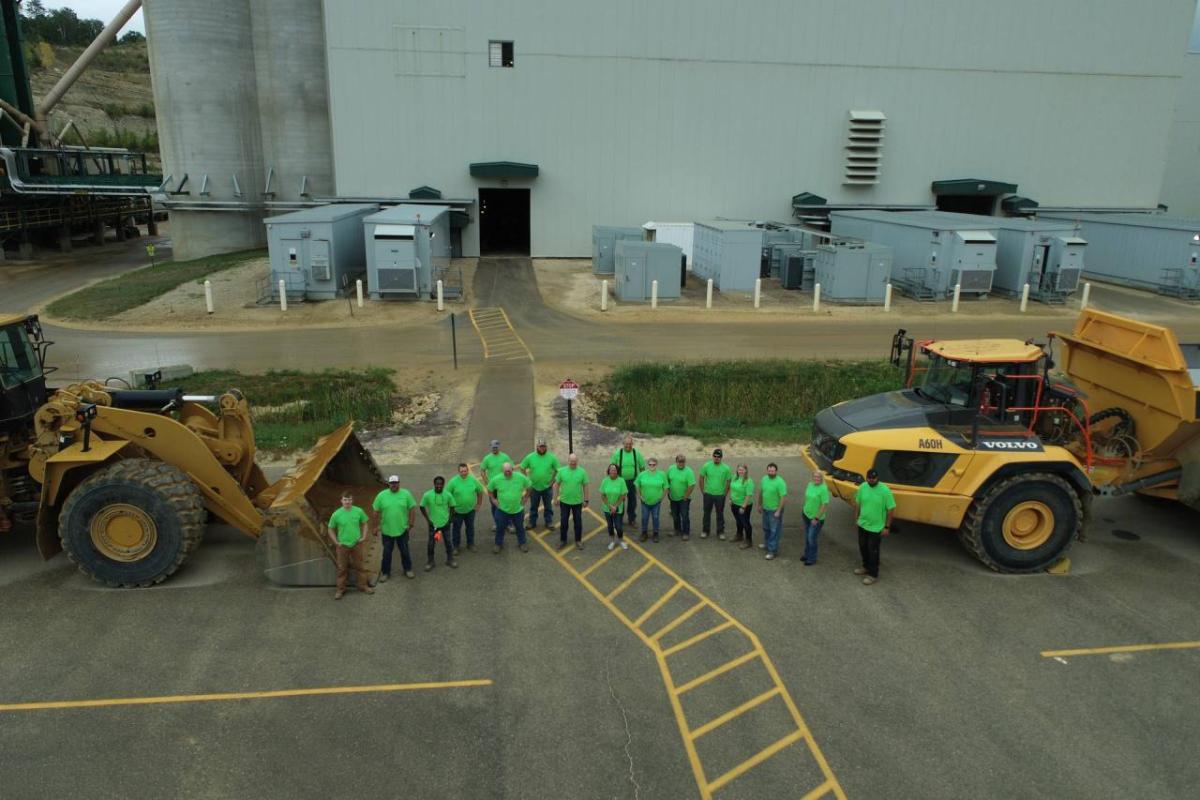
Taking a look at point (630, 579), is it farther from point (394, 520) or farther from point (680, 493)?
point (394, 520)

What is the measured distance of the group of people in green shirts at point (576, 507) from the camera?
9758mm

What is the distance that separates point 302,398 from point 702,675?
1289 centimetres

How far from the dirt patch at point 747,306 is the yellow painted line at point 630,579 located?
16974 millimetres

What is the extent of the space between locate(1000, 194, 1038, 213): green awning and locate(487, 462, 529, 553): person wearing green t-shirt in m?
38.8

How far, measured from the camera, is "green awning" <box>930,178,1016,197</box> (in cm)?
3997

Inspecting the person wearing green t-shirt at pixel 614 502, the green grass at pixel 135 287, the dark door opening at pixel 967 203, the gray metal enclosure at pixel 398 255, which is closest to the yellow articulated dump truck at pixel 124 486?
the person wearing green t-shirt at pixel 614 502

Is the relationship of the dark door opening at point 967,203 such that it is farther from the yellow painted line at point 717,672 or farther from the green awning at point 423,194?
the yellow painted line at point 717,672

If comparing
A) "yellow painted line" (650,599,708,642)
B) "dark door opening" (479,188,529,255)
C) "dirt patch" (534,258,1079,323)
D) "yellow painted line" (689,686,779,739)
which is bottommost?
"yellow painted line" (689,686,779,739)

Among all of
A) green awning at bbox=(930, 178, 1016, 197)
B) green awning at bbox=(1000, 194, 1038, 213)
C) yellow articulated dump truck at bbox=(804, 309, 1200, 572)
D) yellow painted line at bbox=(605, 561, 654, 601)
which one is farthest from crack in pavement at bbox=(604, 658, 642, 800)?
green awning at bbox=(1000, 194, 1038, 213)

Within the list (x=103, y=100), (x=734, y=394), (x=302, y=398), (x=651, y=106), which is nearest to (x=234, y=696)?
(x=302, y=398)

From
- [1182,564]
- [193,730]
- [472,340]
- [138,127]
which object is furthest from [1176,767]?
[138,127]

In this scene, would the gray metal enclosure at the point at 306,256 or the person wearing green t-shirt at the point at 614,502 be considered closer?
the person wearing green t-shirt at the point at 614,502

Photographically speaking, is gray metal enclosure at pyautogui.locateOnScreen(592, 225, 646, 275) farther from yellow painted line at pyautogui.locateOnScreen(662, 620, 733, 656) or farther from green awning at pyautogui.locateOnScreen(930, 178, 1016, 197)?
yellow painted line at pyautogui.locateOnScreen(662, 620, 733, 656)

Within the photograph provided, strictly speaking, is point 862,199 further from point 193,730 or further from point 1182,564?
point 193,730
